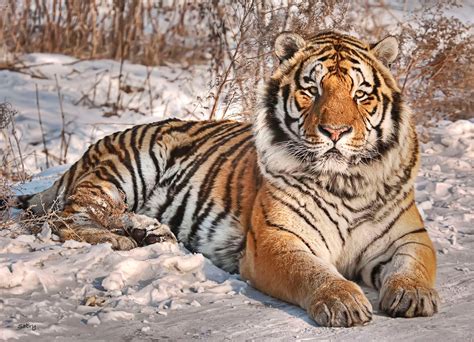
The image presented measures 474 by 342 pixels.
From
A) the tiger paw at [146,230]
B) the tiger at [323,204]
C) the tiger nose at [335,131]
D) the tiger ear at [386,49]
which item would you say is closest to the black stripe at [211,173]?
the tiger at [323,204]

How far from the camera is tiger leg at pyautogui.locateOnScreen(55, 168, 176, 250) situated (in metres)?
4.06

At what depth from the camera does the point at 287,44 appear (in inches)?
150

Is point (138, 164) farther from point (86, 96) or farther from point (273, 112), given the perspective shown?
point (86, 96)

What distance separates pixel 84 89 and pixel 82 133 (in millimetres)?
1105

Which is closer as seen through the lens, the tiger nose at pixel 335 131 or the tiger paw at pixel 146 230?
the tiger nose at pixel 335 131

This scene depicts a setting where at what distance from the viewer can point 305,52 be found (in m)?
3.80

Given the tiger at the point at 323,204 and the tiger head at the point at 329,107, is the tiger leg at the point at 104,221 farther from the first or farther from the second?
the tiger head at the point at 329,107

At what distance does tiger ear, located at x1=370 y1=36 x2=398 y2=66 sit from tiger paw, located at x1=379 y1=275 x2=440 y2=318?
1023 millimetres

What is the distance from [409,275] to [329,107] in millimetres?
691

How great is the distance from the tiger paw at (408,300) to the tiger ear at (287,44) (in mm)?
1122

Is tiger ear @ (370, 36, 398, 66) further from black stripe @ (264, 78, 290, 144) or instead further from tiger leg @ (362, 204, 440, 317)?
tiger leg @ (362, 204, 440, 317)

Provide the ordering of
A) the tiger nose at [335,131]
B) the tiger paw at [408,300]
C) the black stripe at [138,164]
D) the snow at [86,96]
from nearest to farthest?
1. the tiger paw at [408,300]
2. the tiger nose at [335,131]
3. the black stripe at [138,164]
4. the snow at [86,96]

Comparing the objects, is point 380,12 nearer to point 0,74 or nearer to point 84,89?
point 84,89

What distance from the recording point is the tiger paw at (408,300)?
10.2ft
